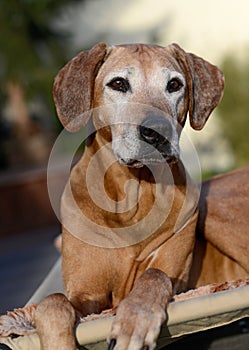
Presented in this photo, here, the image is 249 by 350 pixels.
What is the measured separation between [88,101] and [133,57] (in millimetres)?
216

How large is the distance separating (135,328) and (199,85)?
1140mm

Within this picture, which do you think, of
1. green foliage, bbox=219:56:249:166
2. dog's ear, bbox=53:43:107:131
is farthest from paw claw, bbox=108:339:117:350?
green foliage, bbox=219:56:249:166

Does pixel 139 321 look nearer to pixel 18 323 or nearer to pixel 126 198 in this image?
pixel 18 323

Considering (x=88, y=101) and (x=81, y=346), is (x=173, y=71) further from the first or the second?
(x=81, y=346)

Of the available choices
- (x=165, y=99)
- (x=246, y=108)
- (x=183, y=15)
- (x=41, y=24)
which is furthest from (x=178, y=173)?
(x=183, y=15)

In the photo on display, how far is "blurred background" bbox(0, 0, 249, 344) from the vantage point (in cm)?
835

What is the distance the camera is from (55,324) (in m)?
A: 1.91

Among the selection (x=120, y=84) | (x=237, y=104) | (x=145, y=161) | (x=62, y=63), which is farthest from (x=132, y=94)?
(x=62, y=63)

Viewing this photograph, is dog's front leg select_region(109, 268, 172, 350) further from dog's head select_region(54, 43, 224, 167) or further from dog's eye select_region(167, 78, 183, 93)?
dog's eye select_region(167, 78, 183, 93)

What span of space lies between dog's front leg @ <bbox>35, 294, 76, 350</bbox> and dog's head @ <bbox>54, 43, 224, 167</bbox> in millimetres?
585

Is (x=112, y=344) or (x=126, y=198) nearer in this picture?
(x=112, y=344)

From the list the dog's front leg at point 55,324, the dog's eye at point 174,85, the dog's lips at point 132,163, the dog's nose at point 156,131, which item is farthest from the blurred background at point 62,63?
the dog's front leg at point 55,324

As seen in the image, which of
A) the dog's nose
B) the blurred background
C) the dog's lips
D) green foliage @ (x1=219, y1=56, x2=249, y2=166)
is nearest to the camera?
the dog's nose

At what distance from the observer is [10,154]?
10.5 meters
